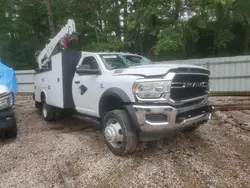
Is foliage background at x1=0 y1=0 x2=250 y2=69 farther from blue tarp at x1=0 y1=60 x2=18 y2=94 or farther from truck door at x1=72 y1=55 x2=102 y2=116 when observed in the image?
blue tarp at x1=0 y1=60 x2=18 y2=94

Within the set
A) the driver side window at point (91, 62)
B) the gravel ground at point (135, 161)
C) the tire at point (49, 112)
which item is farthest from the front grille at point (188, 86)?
the tire at point (49, 112)


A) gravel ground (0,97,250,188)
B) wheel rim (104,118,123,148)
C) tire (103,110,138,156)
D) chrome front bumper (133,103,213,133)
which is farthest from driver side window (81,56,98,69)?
chrome front bumper (133,103,213,133)

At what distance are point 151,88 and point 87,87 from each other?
1.83 m

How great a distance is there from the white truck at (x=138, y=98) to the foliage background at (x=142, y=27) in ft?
24.7

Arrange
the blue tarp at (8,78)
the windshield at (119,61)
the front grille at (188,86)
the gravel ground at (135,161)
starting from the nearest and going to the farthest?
the gravel ground at (135,161)
the front grille at (188,86)
the windshield at (119,61)
the blue tarp at (8,78)

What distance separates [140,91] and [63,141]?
2.25 m

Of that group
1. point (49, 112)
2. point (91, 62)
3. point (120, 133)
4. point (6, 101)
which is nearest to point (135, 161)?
point (120, 133)

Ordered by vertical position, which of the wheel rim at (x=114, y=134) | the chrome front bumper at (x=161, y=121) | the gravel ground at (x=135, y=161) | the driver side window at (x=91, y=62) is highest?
the driver side window at (x=91, y=62)

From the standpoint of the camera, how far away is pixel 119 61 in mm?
4859

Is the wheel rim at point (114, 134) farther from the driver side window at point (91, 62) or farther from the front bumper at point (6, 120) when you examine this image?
the front bumper at point (6, 120)

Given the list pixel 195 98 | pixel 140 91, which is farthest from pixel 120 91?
pixel 195 98

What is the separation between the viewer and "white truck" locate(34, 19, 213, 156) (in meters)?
3.40

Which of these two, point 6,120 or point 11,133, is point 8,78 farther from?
point 6,120

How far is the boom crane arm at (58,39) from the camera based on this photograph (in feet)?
20.2
